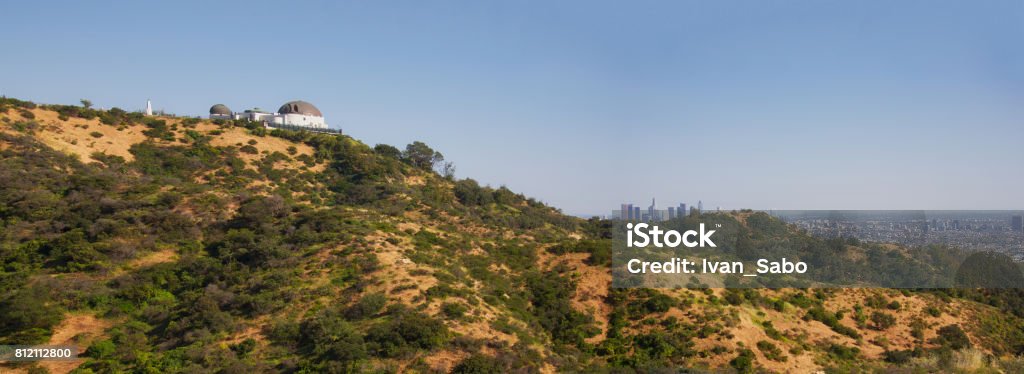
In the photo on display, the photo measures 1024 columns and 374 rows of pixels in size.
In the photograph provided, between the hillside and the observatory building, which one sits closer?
the hillside

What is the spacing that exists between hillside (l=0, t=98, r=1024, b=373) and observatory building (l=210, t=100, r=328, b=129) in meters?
25.0

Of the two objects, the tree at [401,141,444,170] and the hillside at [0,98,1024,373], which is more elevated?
the tree at [401,141,444,170]

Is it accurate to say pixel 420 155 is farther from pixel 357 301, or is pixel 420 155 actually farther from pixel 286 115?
pixel 357 301

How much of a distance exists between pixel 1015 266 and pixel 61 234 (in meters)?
68.2

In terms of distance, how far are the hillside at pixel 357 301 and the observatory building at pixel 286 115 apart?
2500 cm

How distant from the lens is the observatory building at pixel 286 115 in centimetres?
7538

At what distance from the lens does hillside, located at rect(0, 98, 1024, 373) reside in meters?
27.5

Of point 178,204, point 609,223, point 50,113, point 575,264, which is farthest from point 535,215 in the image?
point 50,113

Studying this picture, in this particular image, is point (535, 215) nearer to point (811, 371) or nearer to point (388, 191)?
point (388, 191)

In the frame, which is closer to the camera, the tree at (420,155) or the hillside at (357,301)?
the hillside at (357,301)

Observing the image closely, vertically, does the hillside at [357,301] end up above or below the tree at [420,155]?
below

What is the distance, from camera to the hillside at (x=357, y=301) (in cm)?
2751

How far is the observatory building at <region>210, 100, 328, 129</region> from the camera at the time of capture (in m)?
75.4

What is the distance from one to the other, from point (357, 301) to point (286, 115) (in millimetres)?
51841
